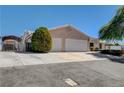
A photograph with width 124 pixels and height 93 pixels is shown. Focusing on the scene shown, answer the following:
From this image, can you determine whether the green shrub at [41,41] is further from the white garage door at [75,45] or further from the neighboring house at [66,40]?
the white garage door at [75,45]

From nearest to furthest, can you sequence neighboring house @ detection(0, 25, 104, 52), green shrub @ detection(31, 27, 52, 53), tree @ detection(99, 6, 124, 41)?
1. tree @ detection(99, 6, 124, 41)
2. green shrub @ detection(31, 27, 52, 53)
3. neighboring house @ detection(0, 25, 104, 52)

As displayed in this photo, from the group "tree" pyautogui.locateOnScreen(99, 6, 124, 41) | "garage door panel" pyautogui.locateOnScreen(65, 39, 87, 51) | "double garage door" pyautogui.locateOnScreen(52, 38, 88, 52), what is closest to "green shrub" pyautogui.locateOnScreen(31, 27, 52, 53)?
"double garage door" pyautogui.locateOnScreen(52, 38, 88, 52)

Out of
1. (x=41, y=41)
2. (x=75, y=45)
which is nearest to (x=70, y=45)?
(x=75, y=45)

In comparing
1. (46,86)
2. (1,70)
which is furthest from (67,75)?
(1,70)

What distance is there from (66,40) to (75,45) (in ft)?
6.03

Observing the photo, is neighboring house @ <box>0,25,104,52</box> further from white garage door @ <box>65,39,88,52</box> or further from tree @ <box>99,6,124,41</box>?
tree @ <box>99,6,124,41</box>

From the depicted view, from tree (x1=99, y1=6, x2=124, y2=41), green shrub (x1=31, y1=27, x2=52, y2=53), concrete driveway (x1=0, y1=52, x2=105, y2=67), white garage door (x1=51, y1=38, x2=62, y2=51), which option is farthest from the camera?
white garage door (x1=51, y1=38, x2=62, y2=51)

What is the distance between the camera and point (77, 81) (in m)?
7.83

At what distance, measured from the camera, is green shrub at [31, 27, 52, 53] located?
64.5 ft

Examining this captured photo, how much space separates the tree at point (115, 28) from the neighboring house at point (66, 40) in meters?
4.12

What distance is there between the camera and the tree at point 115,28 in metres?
19.0

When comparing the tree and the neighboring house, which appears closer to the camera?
the tree

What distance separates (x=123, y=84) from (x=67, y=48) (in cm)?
1706
